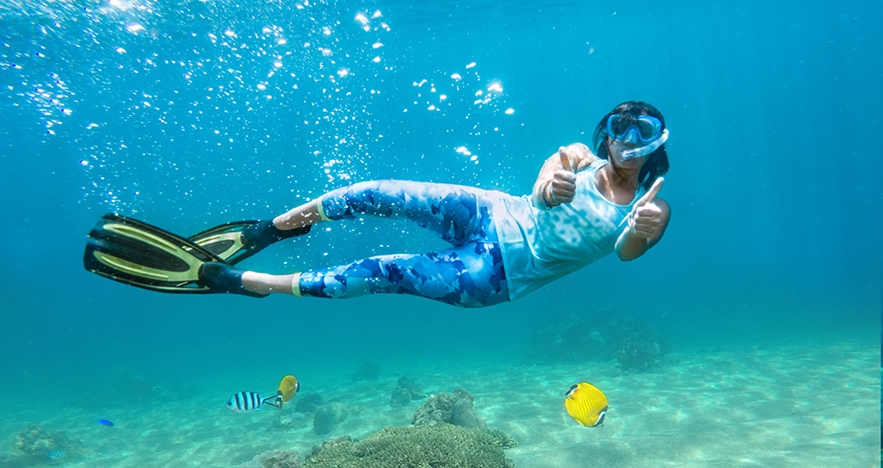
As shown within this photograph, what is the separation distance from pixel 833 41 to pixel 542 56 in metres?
41.1

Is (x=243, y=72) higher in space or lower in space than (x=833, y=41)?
lower

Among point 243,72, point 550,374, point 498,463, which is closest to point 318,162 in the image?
point 243,72

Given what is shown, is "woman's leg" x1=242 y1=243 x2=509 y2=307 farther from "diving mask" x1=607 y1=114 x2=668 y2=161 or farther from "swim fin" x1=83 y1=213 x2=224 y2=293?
"diving mask" x1=607 y1=114 x2=668 y2=161

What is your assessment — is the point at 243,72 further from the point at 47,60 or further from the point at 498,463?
the point at 498,463

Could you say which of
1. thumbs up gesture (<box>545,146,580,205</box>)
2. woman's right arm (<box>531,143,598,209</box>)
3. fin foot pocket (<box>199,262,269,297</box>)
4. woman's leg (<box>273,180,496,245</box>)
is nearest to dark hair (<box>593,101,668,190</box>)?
woman's right arm (<box>531,143,598,209</box>)

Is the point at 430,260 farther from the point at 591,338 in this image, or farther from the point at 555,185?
the point at 591,338

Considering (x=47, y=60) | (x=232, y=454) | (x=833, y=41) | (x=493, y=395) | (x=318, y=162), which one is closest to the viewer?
(x=232, y=454)

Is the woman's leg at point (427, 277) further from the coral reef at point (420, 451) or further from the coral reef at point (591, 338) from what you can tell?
the coral reef at point (591, 338)

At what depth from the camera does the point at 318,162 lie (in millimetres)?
37312

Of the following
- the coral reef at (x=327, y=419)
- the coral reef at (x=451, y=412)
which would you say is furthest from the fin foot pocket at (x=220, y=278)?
the coral reef at (x=327, y=419)

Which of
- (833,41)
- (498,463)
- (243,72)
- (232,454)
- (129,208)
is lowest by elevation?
(232,454)

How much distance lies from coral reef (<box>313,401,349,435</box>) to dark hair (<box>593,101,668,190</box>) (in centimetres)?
999

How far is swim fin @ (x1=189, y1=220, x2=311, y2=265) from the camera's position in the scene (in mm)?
3820

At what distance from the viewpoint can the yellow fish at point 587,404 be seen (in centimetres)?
462
